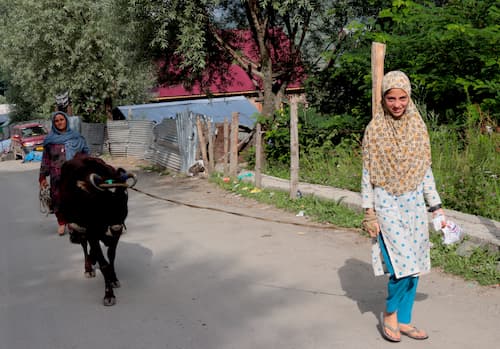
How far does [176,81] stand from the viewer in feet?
66.4

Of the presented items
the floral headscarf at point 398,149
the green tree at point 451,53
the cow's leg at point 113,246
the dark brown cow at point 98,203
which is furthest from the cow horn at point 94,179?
the green tree at point 451,53

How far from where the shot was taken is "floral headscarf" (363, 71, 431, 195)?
391cm

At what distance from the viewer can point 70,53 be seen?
90.5 ft

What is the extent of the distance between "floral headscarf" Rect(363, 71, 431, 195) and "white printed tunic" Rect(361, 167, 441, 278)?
0.23ft

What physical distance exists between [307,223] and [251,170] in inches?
266

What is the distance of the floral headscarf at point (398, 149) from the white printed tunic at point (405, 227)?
71 mm

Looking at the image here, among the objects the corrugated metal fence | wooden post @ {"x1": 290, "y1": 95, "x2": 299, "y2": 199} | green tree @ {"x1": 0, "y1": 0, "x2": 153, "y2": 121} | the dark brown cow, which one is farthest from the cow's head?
green tree @ {"x1": 0, "y1": 0, "x2": 153, "y2": 121}

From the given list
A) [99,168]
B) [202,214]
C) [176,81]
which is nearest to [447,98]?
[202,214]

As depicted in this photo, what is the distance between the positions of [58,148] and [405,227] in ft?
18.4

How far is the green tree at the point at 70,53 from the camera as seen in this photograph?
87.8 ft

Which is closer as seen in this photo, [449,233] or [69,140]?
[449,233]

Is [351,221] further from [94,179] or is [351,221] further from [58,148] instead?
[58,148]

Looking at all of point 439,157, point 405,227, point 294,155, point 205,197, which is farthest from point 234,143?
point 405,227

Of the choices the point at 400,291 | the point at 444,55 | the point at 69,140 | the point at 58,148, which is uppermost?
the point at 444,55
